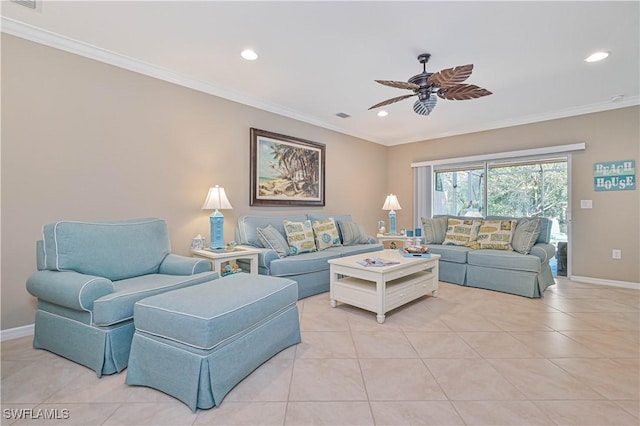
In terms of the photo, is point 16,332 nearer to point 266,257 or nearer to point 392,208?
point 266,257

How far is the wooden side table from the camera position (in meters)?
3.06

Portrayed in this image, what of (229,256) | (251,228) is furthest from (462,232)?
(229,256)

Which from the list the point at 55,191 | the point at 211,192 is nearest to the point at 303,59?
the point at 211,192

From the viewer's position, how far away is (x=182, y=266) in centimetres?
252

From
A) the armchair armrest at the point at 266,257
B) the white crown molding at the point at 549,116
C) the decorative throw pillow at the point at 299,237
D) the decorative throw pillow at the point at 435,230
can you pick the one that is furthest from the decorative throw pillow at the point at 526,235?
the armchair armrest at the point at 266,257

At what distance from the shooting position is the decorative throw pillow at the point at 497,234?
398 cm

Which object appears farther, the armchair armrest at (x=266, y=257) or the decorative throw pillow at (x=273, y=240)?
the decorative throw pillow at (x=273, y=240)

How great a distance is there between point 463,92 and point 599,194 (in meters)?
3.04

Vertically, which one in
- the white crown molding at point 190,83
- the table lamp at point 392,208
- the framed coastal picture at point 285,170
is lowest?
the table lamp at point 392,208

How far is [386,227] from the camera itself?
20.9 feet

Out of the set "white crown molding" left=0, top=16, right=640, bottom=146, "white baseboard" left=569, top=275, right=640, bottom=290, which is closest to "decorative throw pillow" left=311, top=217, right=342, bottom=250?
"white crown molding" left=0, top=16, right=640, bottom=146

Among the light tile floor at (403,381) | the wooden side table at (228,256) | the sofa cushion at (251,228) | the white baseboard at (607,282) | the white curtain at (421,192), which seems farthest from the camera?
the white curtain at (421,192)

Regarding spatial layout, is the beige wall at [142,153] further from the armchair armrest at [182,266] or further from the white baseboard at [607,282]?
the armchair armrest at [182,266]

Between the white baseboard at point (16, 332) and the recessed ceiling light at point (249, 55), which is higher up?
the recessed ceiling light at point (249, 55)
